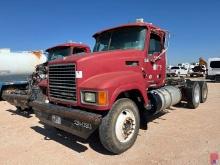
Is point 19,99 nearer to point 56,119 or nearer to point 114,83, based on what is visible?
point 56,119

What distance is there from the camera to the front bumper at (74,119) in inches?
194

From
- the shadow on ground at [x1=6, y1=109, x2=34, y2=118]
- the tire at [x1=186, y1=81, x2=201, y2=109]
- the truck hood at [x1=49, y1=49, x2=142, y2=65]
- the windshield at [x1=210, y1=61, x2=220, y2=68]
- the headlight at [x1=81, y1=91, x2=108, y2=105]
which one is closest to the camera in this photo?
the headlight at [x1=81, y1=91, x2=108, y2=105]

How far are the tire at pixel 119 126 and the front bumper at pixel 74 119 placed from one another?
24 centimetres

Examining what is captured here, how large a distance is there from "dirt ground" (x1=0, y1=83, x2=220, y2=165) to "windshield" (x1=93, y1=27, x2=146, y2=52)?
235cm

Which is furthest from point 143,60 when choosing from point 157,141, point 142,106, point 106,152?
point 106,152

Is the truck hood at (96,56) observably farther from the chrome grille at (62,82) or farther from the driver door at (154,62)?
the driver door at (154,62)

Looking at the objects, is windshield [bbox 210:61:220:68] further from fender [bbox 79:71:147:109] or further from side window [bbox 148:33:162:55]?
fender [bbox 79:71:147:109]

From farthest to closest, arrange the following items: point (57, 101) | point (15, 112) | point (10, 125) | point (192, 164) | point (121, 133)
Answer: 1. point (15, 112)
2. point (10, 125)
3. point (57, 101)
4. point (121, 133)
5. point (192, 164)

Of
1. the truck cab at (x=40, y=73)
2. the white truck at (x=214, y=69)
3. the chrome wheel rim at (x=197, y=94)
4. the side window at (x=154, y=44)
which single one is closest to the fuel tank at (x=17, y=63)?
the truck cab at (x=40, y=73)

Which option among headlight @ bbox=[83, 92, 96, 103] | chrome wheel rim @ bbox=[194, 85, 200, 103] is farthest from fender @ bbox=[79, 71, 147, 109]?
chrome wheel rim @ bbox=[194, 85, 200, 103]

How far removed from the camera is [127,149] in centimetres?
566

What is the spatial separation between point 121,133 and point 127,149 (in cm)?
50

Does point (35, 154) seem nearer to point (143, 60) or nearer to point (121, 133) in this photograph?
point (121, 133)

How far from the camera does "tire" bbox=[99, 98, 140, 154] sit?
200 inches
